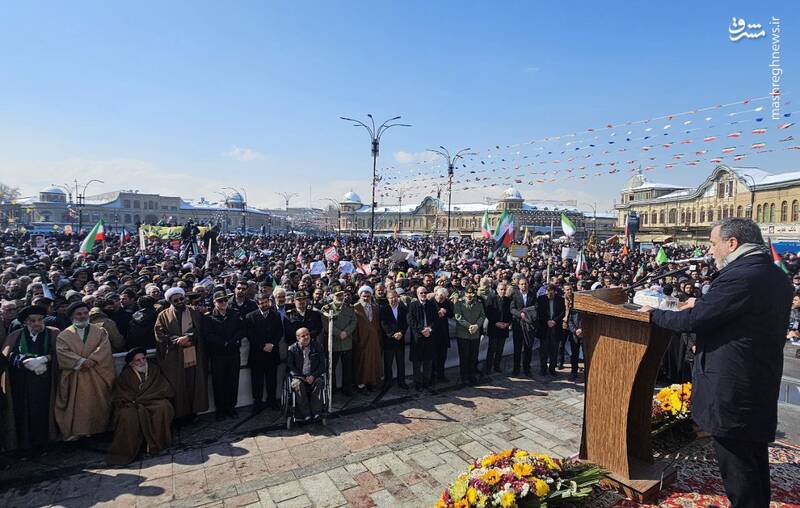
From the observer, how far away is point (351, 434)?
556 centimetres

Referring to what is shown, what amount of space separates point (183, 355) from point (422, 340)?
364cm

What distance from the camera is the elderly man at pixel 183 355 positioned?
19.0 feet

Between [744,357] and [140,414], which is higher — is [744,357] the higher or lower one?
the higher one

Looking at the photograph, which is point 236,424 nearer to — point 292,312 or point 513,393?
point 292,312

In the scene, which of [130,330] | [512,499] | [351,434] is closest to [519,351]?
[351,434]

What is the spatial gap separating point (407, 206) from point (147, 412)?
109 meters

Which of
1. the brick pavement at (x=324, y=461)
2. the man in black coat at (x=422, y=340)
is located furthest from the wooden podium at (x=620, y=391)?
the man in black coat at (x=422, y=340)

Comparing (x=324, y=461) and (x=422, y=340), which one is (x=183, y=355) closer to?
(x=324, y=461)

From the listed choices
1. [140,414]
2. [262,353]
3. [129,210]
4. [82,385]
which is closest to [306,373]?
[262,353]

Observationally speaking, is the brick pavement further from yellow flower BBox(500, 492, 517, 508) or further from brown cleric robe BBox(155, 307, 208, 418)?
yellow flower BBox(500, 492, 517, 508)

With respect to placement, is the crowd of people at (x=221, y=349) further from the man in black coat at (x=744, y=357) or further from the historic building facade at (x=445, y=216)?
the historic building facade at (x=445, y=216)

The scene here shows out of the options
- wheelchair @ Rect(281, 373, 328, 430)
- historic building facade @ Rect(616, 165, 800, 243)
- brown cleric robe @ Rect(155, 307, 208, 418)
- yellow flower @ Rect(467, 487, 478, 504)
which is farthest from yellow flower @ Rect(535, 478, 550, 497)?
historic building facade @ Rect(616, 165, 800, 243)

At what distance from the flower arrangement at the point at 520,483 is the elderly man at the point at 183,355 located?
438 centimetres

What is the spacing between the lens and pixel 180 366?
19.3 ft
